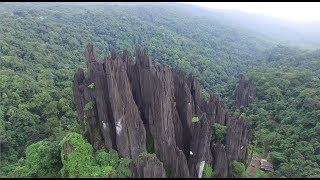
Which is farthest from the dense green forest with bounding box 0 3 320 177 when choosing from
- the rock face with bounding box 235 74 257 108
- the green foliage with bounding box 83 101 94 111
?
the green foliage with bounding box 83 101 94 111

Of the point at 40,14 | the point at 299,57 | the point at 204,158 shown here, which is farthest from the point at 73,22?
the point at 204,158

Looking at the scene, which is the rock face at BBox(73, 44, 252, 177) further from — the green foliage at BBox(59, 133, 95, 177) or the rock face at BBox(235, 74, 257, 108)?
the rock face at BBox(235, 74, 257, 108)

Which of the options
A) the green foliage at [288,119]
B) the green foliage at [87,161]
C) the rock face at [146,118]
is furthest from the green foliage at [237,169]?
the green foliage at [87,161]

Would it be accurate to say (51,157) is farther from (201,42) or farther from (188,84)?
(201,42)

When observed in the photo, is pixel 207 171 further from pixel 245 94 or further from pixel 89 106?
pixel 245 94

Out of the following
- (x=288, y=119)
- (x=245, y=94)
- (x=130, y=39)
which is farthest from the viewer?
(x=130, y=39)

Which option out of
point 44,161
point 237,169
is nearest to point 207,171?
point 237,169

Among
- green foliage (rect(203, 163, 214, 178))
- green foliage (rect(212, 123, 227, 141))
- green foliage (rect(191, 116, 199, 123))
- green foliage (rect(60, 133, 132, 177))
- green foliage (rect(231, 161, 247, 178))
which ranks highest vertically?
green foliage (rect(191, 116, 199, 123))
